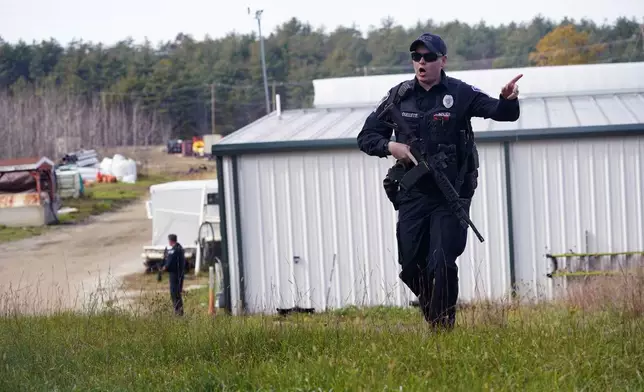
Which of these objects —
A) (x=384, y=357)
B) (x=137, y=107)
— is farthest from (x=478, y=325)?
(x=137, y=107)

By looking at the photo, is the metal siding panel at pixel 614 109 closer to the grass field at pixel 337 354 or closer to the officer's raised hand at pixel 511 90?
the grass field at pixel 337 354

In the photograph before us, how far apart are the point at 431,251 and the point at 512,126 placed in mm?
10084

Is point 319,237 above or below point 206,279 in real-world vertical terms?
above

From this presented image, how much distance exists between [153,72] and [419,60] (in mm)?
89502

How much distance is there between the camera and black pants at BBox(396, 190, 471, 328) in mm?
5609

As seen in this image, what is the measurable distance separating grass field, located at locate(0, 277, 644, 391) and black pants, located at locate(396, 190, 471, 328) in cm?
19

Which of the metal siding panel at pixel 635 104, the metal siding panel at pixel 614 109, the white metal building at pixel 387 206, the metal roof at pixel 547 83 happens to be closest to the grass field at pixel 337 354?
the white metal building at pixel 387 206

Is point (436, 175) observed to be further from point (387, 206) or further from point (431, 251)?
point (387, 206)

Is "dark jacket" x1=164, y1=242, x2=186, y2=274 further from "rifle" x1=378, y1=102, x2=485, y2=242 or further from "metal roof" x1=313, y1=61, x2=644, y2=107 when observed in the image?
"rifle" x1=378, y1=102, x2=485, y2=242

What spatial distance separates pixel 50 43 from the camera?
282ft

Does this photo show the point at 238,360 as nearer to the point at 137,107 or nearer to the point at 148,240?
the point at 148,240

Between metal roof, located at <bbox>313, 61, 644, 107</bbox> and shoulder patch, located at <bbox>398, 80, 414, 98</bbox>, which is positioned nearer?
shoulder patch, located at <bbox>398, 80, 414, 98</bbox>

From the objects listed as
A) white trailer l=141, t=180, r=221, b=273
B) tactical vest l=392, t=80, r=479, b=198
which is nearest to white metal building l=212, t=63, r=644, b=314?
white trailer l=141, t=180, r=221, b=273

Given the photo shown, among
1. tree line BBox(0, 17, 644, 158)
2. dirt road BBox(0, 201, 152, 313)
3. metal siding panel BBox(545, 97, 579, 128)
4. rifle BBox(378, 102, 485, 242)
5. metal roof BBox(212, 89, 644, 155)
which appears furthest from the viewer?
tree line BBox(0, 17, 644, 158)
